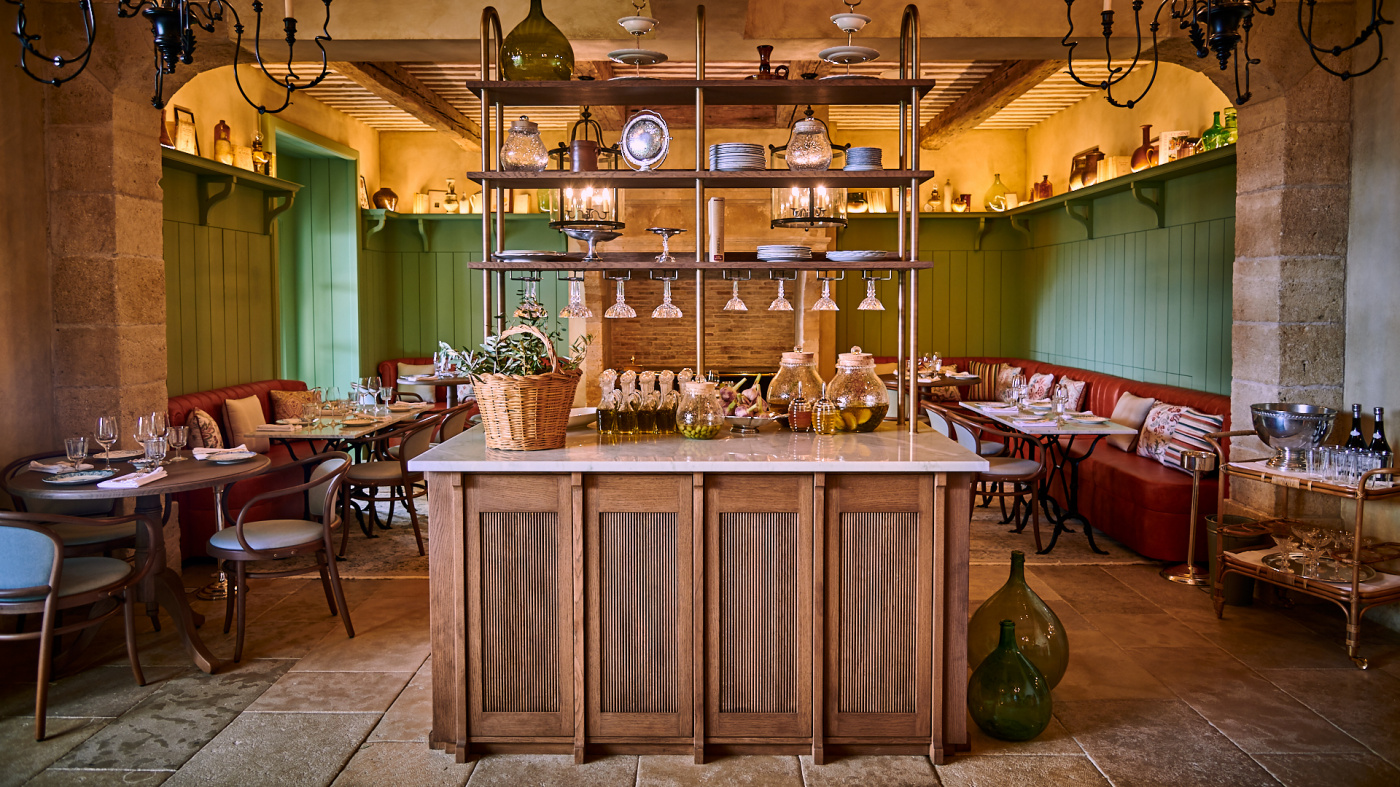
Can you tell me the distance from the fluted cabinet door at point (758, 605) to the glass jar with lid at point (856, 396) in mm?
724

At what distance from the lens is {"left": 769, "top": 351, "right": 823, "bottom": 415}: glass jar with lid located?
3.82 m

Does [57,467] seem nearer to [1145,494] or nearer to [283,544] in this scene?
[283,544]

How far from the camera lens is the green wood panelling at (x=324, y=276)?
9227mm

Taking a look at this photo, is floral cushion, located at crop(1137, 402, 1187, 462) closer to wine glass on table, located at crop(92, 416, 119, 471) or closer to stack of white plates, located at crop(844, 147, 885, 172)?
stack of white plates, located at crop(844, 147, 885, 172)

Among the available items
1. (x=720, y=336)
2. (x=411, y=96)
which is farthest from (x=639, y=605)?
(x=720, y=336)

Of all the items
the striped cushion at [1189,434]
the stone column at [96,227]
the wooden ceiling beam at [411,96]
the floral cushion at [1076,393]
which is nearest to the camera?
the stone column at [96,227]

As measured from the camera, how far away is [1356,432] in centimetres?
444

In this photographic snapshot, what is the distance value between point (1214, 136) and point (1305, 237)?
74.4 inches

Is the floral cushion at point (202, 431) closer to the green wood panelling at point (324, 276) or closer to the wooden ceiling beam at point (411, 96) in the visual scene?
the wooden ceiling beam at point (411, 96)

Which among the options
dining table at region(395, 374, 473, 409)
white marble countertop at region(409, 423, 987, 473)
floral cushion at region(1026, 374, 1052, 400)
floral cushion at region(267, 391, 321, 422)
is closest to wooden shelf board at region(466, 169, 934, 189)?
white marble countertop at region(409, 423, 987, 473)

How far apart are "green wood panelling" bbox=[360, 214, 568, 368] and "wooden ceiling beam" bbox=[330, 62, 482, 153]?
120 centimetres

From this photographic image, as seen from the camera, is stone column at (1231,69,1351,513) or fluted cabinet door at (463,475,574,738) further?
stone column at (1231,69,1351,513)

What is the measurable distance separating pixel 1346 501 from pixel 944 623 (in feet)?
9.66

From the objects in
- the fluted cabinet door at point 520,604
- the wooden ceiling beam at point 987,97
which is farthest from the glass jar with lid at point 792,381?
the wooden ceiling beam at point 987,97
